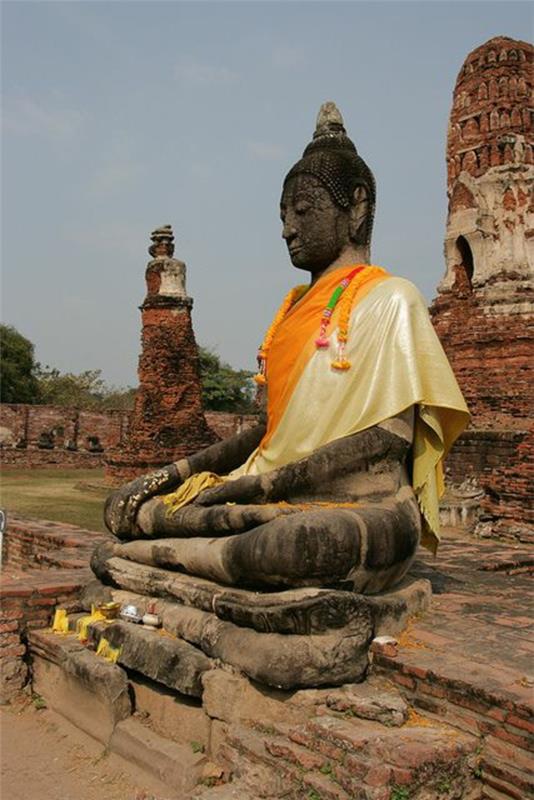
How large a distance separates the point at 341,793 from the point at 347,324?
223 centimetres

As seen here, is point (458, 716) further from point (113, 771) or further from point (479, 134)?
point (479, 134)

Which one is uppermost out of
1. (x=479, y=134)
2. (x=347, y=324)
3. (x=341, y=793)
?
(x=479, y=134)

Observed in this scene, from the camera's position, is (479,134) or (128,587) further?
(479,134)

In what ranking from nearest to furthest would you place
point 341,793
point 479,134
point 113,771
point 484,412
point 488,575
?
point 341,793 < point 113,771 < point 488,575 < point 484,412 < point 479,134

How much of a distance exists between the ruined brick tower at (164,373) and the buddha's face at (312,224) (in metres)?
11.0

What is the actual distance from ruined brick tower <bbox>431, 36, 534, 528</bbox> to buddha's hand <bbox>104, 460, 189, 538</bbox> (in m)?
8.71

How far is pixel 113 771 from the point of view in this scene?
336 cm

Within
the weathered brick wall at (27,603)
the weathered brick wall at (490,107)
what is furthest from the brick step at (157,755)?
the weathered brick wall at (490,107)

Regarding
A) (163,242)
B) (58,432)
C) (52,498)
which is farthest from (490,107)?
(58,432)

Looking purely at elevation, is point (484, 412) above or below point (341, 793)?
above

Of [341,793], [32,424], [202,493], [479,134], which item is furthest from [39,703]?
[32,424]

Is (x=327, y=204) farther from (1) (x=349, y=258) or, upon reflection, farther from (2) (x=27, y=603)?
(2) (x=27, y=603)

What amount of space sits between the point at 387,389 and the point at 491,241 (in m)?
11.6

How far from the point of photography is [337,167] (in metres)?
4.27
